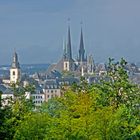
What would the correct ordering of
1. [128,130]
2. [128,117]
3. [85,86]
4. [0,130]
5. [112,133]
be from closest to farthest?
[0,130], [112,133], [128,130], [128,117], [85,86]

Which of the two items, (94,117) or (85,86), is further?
(85,86)

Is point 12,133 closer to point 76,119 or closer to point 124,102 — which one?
point 76,119

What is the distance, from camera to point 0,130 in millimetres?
24000

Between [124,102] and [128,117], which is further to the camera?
[124,102]

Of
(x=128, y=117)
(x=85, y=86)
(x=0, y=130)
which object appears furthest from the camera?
(x=85, y=86)

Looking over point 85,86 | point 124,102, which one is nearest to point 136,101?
point 124,102

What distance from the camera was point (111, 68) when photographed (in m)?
37.3

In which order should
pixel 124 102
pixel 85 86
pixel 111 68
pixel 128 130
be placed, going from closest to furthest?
1. pixel 128 130
2. pixel 124 102
3. pixel 111 68
4. pixel 85 86

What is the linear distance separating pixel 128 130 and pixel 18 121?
4.59 metres

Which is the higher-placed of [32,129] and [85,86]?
[85,86]

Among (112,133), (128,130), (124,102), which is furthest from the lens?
(124,102)

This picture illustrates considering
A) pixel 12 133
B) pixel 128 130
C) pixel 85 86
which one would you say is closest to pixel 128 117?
pixel 128 130

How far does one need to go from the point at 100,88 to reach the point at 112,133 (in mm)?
10235

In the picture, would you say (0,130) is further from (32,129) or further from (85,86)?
(85,86)
